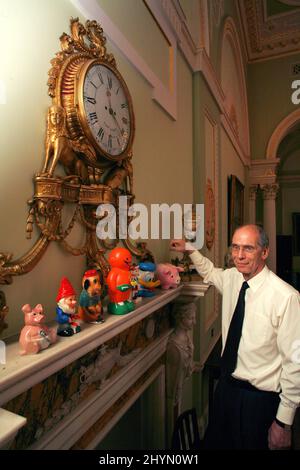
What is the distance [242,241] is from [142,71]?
1.34 m

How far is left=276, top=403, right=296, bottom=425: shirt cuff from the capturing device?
167cm

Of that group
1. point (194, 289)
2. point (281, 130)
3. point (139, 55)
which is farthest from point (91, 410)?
point (281, 130)

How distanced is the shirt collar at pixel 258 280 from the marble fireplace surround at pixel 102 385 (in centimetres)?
41

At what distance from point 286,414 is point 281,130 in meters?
7.21

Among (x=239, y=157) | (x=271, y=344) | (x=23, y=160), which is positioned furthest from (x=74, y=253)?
(x=239, y=157)

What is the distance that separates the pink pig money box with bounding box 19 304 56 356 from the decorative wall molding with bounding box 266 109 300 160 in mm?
7857

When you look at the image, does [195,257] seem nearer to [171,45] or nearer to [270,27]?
[171,45]

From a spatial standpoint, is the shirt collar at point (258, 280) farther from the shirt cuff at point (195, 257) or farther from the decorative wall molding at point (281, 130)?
the decorative wall molding at point (281, 130)

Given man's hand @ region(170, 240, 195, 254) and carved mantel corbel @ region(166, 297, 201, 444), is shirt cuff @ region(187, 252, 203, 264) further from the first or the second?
carved mantel corbel @ region(166, 297, 201, 444)

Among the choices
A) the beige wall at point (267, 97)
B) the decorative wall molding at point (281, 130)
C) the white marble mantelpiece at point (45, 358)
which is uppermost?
the beige wall at point (267, 97)

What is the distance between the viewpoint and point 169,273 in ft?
6.55

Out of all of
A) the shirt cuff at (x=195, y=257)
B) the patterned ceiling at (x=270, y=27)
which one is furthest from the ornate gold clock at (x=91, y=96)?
the patterned ceiling at (x=270, y=27)

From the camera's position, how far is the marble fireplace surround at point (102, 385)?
0.76 metres

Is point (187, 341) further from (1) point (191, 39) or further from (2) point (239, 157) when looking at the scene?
(2) point (239, 157)
